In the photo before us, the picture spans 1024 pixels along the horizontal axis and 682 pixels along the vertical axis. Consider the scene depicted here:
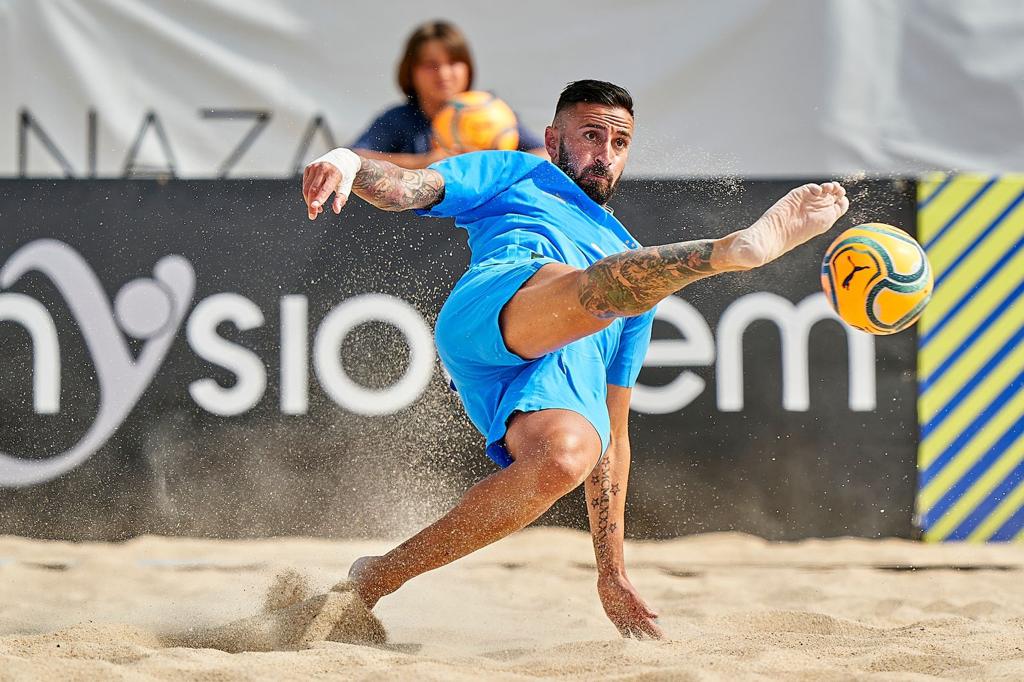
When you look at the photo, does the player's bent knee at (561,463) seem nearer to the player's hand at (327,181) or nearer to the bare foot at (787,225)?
the bare foot at (787,225)

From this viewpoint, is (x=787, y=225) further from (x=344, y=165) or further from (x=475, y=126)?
(x=475, y=126)

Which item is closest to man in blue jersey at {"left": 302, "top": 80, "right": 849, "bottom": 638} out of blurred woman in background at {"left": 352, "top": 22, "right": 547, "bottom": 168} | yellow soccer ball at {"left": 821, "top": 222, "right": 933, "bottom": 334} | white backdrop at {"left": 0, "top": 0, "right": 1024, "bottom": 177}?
yellow soccer ball at {"left": 821, "top": 222, "right": 933, "bottom": 334}

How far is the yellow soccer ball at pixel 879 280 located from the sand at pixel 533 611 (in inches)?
30.6

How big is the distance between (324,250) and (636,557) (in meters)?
1.63

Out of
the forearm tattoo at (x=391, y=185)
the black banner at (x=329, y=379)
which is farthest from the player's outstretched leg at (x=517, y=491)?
the black banner at (x=329, y=379)

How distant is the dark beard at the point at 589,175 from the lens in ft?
11.1

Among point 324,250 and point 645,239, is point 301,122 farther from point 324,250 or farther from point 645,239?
point 645,239

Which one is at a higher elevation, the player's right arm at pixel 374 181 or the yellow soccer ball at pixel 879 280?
the player's right arm at pixel 374 181

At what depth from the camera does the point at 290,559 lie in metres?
4.44

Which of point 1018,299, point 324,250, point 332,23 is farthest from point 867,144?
point 324,250

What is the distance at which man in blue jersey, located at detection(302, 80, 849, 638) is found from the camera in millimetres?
2793

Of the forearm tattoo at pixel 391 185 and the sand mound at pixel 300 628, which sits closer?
the sand mound at pixel 300 628

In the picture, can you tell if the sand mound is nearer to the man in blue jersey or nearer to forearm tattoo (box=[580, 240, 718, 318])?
the man in blue jersey

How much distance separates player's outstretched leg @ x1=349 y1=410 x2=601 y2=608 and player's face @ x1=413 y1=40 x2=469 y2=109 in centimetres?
250
